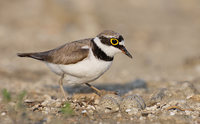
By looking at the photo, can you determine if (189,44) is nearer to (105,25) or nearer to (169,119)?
(105,25)

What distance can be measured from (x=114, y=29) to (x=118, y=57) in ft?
7.60

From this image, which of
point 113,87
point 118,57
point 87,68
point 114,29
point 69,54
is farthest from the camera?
point 114,29

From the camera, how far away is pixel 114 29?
37.7 ft

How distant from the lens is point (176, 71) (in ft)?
28.1

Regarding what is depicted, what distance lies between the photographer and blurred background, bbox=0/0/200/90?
7.91 m

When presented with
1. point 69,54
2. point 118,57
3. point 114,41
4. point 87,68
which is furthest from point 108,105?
point 118,57

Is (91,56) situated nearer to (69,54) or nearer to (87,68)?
(87,68)

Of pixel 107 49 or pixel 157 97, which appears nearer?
pixel 107 49

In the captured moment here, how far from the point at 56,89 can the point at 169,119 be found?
2935mm

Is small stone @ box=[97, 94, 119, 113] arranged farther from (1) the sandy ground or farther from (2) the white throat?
(2) the white throat

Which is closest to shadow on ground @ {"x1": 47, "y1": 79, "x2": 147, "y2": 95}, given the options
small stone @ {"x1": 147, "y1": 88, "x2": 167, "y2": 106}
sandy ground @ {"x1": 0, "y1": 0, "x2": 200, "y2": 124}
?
sandy ground @ {"x1": 0, "y1": 0, "x2": 200, "y2": 124}

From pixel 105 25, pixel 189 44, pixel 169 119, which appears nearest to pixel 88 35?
pixel 105 25

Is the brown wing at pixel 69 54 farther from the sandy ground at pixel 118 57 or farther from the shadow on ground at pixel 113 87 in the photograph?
the shadow on ground at pixel 113 87

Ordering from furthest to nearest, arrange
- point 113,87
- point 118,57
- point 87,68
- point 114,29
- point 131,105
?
point 114,29 < point 118,57 < point 113,87 < point 87,68 < point 131,105
